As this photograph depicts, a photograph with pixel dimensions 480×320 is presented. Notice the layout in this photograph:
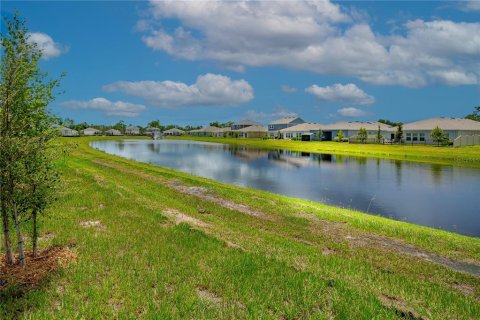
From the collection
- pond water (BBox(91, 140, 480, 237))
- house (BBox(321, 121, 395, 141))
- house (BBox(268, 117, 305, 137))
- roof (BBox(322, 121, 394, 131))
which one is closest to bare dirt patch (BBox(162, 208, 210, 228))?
pond water (BBox(91, 140, 480, 237))

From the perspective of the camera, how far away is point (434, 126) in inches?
3738

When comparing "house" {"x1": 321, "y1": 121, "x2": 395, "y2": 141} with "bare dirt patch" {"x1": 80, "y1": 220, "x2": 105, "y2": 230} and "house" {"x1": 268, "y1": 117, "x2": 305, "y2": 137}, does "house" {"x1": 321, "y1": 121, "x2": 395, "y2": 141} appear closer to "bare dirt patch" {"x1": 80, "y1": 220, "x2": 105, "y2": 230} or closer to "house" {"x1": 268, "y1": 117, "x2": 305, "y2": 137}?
"house" {"x1": 268, "y1": 117, "x2": 305, "y2": 137}

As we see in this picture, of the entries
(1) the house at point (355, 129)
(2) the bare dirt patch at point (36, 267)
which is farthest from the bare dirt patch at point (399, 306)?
(1) the house at point (355, 129)

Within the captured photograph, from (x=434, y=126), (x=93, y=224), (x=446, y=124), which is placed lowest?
(x=93, y=224)

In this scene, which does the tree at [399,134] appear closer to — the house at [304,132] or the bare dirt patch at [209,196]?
the house at [304,132]

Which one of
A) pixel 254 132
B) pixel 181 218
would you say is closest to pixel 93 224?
pixel 181 218

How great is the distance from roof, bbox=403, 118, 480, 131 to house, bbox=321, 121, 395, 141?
601 inches

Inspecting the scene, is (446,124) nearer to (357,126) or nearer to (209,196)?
(357,126)

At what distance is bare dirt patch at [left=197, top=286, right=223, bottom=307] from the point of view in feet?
27.5

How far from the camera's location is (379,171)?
49.8 m

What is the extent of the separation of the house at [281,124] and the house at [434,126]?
77952mm

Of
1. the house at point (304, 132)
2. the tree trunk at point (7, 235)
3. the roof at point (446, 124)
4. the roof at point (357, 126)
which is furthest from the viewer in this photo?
the house at point (304, 132)

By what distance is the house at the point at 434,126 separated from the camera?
92.2 m

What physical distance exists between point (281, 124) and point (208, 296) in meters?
176
